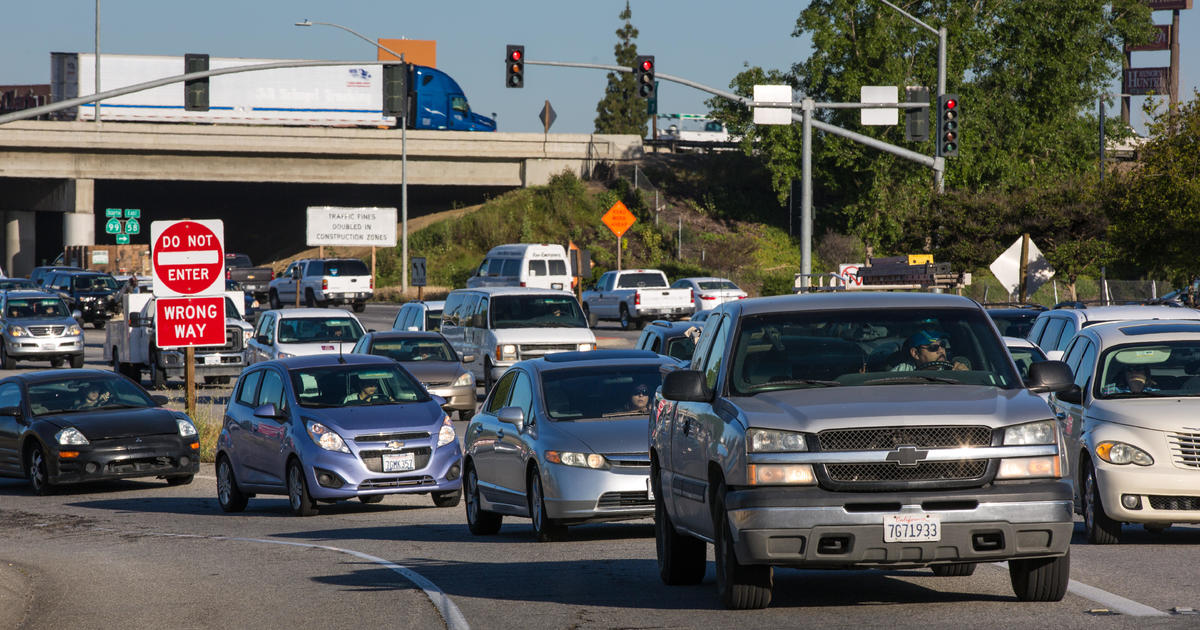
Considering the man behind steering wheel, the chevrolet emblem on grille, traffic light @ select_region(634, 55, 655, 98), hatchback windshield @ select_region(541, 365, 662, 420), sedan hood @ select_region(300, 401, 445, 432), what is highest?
traffic light @ select_region(634, 55, 655, 98)

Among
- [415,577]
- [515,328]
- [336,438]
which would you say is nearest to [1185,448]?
[415,577]

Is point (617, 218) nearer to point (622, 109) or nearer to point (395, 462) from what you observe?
point (395, 462)

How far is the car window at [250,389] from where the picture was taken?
→ 60.8 ft

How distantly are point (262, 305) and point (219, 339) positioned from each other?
160ft

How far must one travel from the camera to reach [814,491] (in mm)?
8539

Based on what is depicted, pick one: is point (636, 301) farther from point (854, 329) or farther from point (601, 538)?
point (854, 329)

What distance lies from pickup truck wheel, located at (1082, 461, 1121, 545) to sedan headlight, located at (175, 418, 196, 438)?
38.9 ft

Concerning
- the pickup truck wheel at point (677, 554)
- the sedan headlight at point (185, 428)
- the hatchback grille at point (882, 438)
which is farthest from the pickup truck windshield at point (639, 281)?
the hatchback grille at point (882, 438)

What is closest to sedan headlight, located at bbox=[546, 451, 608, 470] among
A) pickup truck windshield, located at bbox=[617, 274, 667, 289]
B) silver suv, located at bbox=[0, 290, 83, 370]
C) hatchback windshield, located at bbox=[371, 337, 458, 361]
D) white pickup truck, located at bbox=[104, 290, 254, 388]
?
hatchback windshield, located at bbox=[371, 337, 458, 361]

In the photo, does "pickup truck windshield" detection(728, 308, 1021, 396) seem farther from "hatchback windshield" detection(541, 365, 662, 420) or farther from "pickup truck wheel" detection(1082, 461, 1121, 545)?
"hatchback windshield" detection(541, 365, 662, 420)

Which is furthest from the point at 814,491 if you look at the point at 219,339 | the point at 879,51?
the point at 879,51

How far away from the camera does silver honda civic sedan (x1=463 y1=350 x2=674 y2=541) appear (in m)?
13.5

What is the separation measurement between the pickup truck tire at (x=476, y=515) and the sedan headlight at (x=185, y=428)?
6.45 meters

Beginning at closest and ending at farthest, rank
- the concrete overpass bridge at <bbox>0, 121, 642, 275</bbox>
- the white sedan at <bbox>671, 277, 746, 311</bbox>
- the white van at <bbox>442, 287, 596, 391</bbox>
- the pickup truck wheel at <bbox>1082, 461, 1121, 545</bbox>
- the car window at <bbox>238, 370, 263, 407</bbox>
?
the pickup truck wheel at <bbox>1082, 461, 1121, 545</bbox> < the car window at <bbox>238, 370, 263, 407</bbox> < the white van at <bbox>442, 287, 596, 391</bbox> < the white sedan at <bbox>671, 277, 746, 311</bbox> < the concrete overpass bridge at <bbox>0, 121, 642, 275</bbox>
